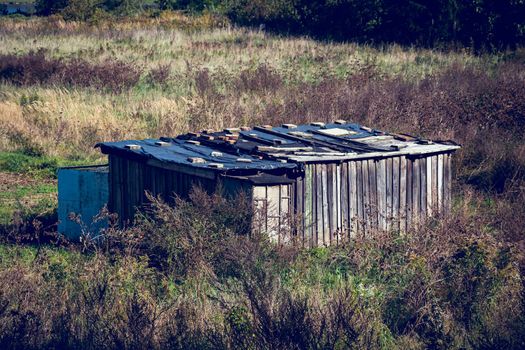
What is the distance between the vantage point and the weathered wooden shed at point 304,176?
9102mm

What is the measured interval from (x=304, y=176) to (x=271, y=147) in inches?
31.4

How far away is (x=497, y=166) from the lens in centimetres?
1333

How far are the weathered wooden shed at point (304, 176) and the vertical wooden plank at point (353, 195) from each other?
1 centimetres

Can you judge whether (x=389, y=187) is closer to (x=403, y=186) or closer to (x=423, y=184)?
(x=403, y=186)

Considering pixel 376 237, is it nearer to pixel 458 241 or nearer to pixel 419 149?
pixel 458 241

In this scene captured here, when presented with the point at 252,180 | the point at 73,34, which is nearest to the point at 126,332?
the point at 252,180

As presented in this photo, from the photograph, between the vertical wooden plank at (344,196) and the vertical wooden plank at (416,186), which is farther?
the vertical wooden plank at (416,186)

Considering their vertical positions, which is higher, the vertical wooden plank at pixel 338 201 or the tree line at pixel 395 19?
the tree line at pixel 395 19

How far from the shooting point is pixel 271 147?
9.98 metres

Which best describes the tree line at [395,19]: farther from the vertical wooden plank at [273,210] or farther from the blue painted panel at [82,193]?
the vertical wooden plank at [273,210]

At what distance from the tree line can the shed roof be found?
16910 millimetres

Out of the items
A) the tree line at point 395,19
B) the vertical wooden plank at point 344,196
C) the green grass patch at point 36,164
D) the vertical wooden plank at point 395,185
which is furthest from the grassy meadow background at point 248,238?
the tree line at point 395,19

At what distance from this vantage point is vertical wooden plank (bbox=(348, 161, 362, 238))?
31.9ft

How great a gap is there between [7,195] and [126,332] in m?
7.22
